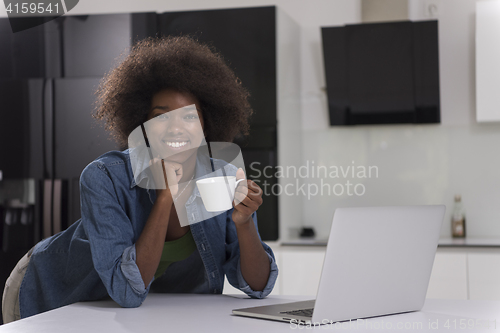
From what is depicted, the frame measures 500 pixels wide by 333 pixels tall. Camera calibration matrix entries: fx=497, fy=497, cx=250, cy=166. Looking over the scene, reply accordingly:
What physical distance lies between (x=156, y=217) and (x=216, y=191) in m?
0.25

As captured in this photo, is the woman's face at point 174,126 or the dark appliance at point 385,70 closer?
the woman's face at point 174,126

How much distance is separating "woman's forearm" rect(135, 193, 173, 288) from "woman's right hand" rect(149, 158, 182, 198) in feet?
0.23

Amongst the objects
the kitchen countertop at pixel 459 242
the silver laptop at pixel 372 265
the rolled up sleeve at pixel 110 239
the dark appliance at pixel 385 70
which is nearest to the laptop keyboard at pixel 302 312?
the silver laptop at pixel 372 265

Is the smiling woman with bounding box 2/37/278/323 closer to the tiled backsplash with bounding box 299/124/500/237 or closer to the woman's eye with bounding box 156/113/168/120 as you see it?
the woman's eye with bounding box 156/113/168/120

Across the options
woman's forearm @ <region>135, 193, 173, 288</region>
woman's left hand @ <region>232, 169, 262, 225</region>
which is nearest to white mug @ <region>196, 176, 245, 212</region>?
woman's left hand @ <region>232, 169, 262, 225</region>

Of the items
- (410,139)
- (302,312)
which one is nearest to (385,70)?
(410,139)

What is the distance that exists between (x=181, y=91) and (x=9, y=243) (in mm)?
1698

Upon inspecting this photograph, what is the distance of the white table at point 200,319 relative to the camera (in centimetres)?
87

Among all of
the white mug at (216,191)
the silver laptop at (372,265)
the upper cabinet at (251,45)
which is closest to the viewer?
the silver laptop at (372,265)

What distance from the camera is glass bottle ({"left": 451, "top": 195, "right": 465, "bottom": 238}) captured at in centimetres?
269

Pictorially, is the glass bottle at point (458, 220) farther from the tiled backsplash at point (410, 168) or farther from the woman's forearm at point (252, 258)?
the woman's forearm at point (252, 258)

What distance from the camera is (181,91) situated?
1.40 m

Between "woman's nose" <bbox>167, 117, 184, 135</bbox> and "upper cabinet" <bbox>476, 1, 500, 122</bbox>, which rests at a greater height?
"upper cabinet" <bbox>476, 1, 500, 122</bbox>

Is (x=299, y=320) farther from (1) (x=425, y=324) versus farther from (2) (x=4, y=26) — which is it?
(2) (x=4, y=26)
